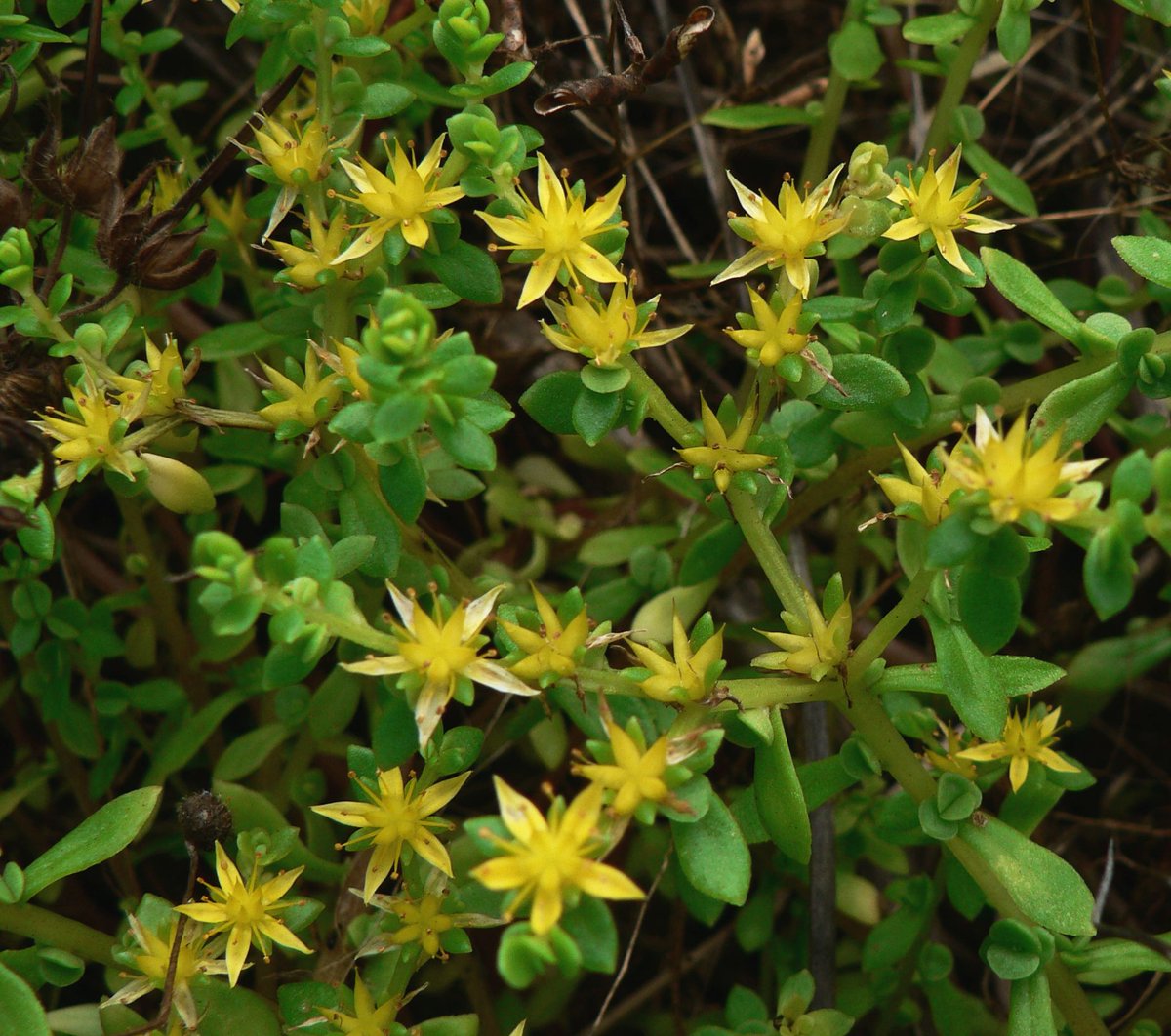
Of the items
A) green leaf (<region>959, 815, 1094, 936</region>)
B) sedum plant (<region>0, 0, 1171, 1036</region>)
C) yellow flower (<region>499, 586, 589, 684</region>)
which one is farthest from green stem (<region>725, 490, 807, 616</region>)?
green leaf (<region>959, 815, 1094, 936</region>)

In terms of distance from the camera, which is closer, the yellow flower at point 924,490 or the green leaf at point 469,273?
the yellow flower at point 924,490

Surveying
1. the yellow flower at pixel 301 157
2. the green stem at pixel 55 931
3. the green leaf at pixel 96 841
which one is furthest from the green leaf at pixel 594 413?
the green stem at pixel 55 931

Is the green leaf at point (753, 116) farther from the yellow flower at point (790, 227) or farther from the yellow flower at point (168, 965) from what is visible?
the yellow flower at point (168, 965)

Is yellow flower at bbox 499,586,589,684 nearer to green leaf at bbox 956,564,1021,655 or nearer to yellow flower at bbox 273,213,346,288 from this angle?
green leaf at bbox 956,564,1021,655

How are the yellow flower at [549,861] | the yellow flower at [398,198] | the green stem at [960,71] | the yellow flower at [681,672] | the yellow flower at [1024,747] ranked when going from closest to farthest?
the yellow flower at [549,861], the yellow flower at [681,672], the yellow flower at [398,198], the yellow flower at [1024,747], the green stem at [960,71]

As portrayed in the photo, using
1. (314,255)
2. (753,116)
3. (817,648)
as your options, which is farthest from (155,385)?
(753,116)
